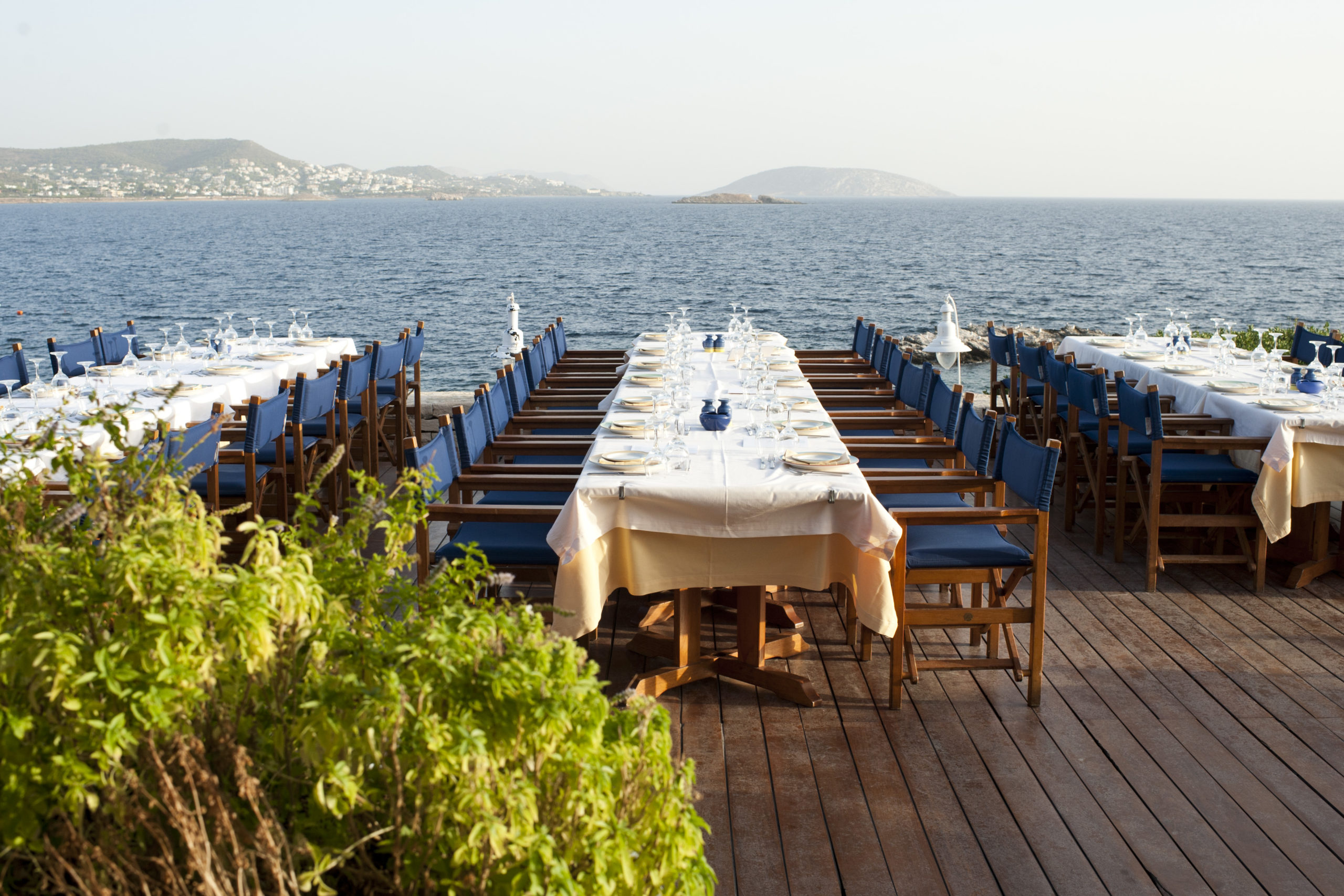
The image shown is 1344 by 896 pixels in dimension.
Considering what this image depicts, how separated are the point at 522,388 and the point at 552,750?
496cm

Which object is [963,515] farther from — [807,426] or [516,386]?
[516,386]

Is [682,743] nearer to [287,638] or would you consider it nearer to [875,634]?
[875,634]

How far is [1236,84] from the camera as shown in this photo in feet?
148

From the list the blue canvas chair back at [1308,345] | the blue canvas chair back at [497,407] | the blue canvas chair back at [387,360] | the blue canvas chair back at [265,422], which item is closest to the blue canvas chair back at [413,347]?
the blue canvas chair back at [387,360]

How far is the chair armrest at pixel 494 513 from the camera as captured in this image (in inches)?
151

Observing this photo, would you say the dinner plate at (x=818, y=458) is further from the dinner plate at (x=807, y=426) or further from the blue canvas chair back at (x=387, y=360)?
the blue canvas chair back at (x=387, y=360)

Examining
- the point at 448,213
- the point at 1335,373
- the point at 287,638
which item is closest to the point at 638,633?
the point at 287,638

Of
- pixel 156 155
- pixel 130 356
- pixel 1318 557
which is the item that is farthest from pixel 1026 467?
pixel 156 155

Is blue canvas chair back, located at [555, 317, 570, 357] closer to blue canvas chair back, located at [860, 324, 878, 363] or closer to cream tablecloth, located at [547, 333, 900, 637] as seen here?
blue canvas chair back, located at [860, 324, 878, 363]

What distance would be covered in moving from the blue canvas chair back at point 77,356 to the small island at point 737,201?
14704 centimetres

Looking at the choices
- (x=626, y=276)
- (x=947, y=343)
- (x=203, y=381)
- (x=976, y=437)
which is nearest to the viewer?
(x=976, y=437)

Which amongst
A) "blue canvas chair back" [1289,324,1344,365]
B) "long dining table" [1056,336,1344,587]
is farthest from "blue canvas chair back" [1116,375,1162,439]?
"blue canvas chair back" [1289,324,1344,365]

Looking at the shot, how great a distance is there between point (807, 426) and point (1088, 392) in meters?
1.86

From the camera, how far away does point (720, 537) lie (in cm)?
370
